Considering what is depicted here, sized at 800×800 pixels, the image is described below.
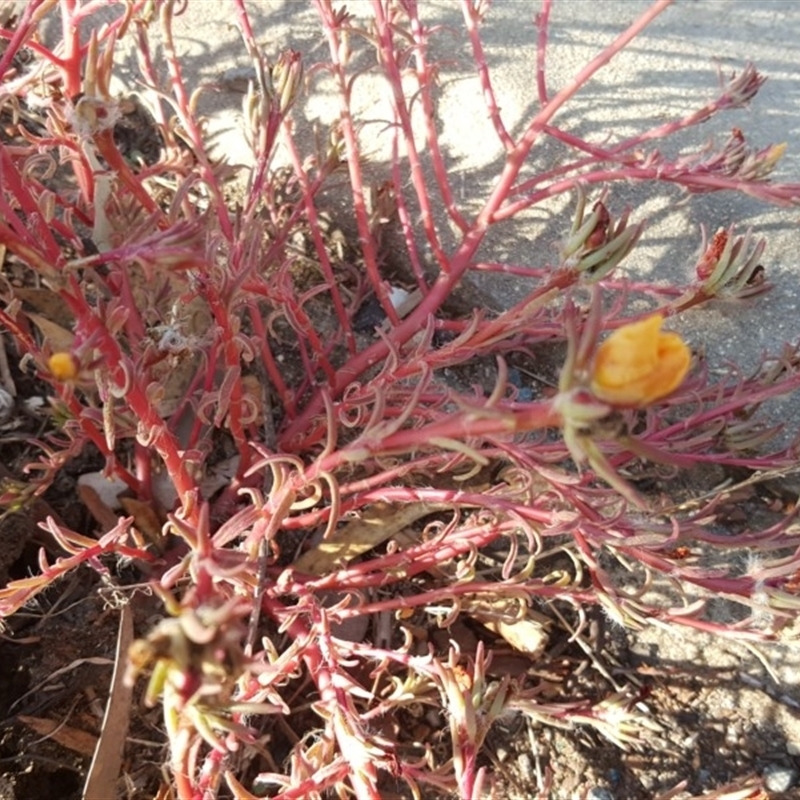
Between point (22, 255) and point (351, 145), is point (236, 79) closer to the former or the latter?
point (351, 145)

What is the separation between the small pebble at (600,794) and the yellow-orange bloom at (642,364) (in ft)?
3.50

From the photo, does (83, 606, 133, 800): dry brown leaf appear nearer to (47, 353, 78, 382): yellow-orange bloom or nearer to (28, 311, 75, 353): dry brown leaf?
(28, 311, 75, 353): dry brown leaf

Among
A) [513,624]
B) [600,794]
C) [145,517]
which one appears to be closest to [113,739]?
[145,517]

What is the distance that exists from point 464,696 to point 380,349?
1.91 ft

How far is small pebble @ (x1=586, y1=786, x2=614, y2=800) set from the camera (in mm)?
1512

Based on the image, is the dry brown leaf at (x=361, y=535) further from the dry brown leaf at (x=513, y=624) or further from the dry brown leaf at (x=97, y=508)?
the dry brown leaf at (x=97, y=508)

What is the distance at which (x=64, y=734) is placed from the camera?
140 centimetres

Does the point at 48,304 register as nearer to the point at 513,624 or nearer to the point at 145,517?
the point at 145,517

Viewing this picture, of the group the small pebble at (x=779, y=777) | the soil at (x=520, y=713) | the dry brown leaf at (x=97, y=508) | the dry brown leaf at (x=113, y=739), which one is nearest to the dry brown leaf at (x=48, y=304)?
the soil at (x=520, y=713)

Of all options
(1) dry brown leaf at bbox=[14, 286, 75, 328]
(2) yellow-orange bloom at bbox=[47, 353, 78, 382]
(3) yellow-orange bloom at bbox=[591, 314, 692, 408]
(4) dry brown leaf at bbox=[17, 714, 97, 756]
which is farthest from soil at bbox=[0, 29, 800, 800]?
(3) yellow-orange bloom at bbox=[591, 314, 692, 408]

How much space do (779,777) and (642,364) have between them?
3.89ft

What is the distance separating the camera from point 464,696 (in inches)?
46.5

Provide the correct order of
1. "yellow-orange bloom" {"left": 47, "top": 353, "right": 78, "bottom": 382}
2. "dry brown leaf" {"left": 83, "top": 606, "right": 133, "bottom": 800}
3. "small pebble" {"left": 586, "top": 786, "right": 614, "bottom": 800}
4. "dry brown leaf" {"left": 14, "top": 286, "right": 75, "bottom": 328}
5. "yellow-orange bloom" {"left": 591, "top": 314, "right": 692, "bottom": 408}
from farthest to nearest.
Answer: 1. "dry brown leaf" {"left": 14, "top": 286, "right": 75, "bottom": 328}
2. "small pebble" {"left": 586, "top": 786, "right": 614, "bottom": 800}
3. "dry brown leaf" {"left": 83, "top": 606, "right": 133, "bottom": 800}
4. "yellow-orange bloom" {"left": 47, "top": 353, "right": 78, "bottom": 382}
5. "yellow-orange bloom" {"left": 591, "top": 314, "right": 692, "bottom": 408}

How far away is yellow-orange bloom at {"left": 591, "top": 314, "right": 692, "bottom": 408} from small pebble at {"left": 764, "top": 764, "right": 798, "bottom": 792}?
1146 millimetres
